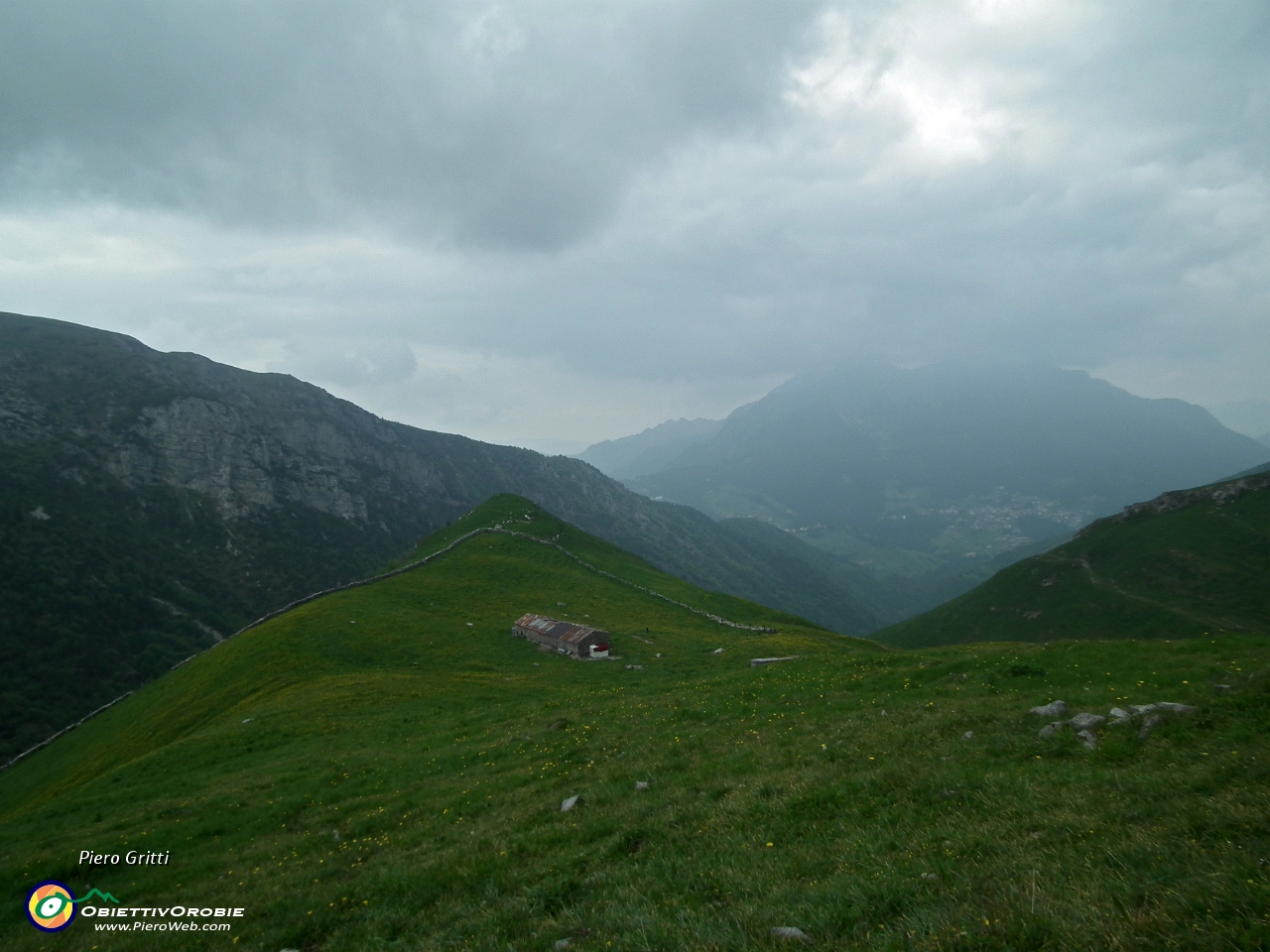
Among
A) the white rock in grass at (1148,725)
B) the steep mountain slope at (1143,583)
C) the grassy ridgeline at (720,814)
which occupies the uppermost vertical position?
the white rock in grass at (1148,725)

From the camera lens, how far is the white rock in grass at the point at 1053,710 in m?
16.2

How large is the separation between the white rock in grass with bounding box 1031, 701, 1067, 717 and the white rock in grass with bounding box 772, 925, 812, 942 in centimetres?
1265

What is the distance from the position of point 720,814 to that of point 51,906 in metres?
20.3

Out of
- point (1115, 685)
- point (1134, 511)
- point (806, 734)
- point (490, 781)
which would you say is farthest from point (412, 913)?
point (1134, 511)

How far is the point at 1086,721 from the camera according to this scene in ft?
47.5

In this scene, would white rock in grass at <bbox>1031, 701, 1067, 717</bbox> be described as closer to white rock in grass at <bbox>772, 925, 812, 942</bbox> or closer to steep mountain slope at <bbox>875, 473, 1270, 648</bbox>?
white rock in grass at <bbox>772, 925, 812, 942</bbox>

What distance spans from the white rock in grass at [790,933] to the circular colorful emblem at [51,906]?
20179 mm

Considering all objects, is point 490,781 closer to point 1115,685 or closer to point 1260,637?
point 1115,685

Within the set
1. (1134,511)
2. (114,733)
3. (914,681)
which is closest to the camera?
(914,681)

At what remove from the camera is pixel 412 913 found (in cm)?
1183

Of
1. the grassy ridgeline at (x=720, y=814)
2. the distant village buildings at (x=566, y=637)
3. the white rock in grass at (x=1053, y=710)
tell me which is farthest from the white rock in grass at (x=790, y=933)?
the distant village buildings at (x=566, y=637)

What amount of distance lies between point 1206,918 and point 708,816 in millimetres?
8910

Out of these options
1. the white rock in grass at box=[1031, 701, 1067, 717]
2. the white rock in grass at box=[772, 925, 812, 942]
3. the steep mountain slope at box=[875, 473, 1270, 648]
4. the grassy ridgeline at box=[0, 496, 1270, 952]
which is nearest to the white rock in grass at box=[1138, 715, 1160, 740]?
the grassy ridgeline at box=[0, 496, 1270, 952]

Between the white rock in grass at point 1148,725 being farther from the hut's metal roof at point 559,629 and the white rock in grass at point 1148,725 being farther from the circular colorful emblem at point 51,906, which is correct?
the hut's metal roof at point 559,629
